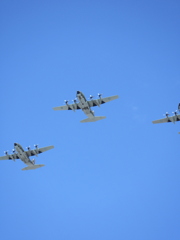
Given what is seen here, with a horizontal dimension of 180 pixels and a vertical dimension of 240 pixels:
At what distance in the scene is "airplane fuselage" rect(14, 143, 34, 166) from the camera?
99062 mm

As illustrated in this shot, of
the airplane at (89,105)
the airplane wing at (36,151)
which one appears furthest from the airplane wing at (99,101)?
the airplane wing at (36,151)

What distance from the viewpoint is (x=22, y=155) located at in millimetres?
101250

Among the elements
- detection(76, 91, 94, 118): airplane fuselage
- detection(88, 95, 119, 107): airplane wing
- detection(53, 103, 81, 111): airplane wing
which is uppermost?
detection(53, 103, 81, 111): airplane wing

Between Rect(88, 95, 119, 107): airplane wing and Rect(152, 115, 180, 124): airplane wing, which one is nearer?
Rect(88, 95, 119, 107): airplane wing

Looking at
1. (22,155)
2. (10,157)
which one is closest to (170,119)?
(22,155)

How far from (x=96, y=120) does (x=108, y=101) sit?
18.8 feet

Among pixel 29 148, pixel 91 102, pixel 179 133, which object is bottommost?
pixel 179 133

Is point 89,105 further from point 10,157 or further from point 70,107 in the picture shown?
point 10,157

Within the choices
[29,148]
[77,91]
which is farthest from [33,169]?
[77,91]

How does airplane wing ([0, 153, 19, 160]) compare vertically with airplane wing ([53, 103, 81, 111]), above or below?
below

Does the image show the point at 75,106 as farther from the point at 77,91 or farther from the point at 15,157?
the point at 15,157

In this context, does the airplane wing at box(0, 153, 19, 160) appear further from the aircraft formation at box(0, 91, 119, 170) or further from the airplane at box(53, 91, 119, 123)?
the airplane at box(53, 91, 119, 123)

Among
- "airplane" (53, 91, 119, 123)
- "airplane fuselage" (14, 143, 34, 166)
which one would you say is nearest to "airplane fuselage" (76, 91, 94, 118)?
"airplane" (53, 91, 119, 123)

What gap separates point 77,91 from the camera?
94.6 m
